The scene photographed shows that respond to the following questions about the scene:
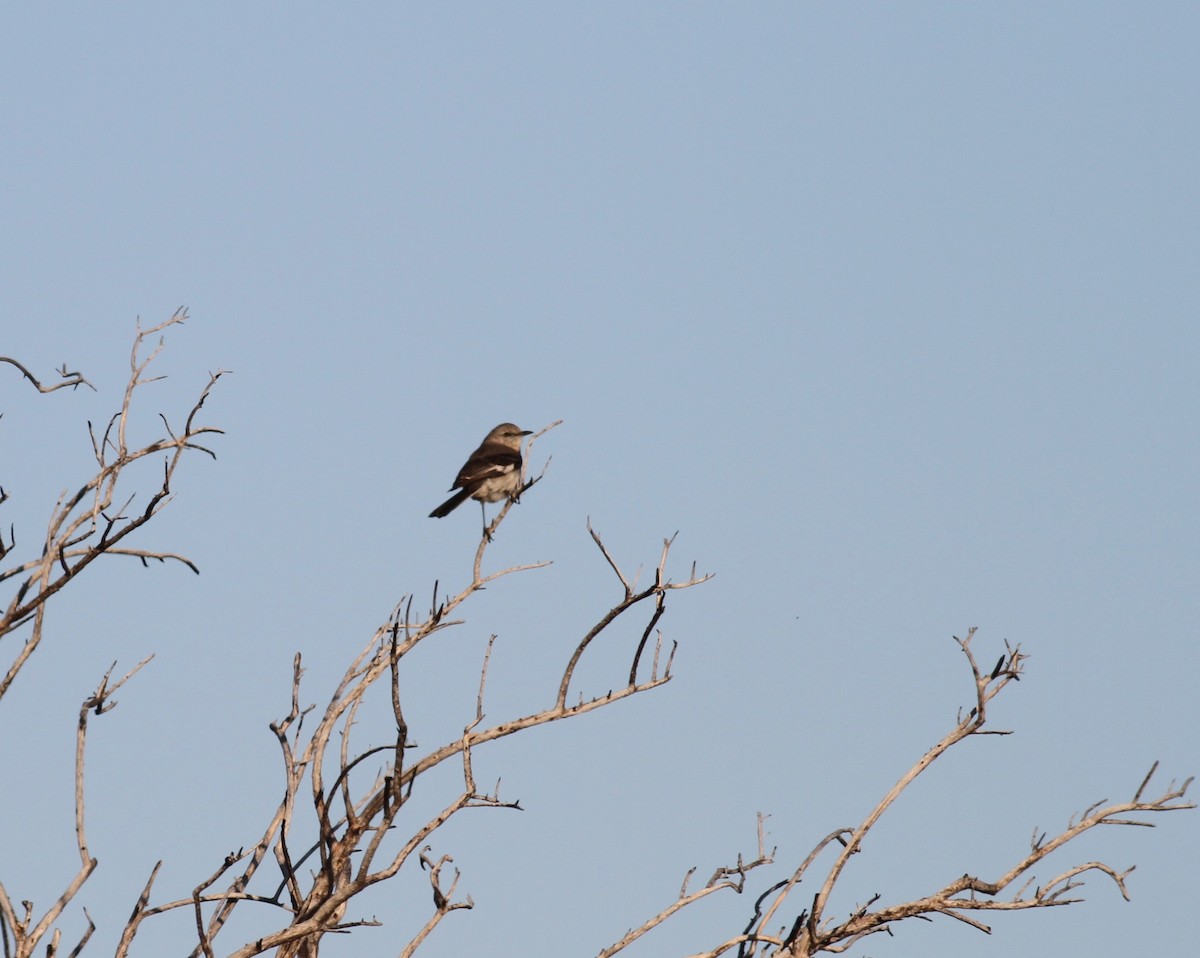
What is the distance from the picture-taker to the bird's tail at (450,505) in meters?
17.2

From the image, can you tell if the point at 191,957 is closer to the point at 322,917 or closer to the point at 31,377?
the point at 322,917

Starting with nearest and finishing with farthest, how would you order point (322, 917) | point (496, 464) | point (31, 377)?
1. point (322, 917)
2. point (31, 377)
3. point (496, 464)

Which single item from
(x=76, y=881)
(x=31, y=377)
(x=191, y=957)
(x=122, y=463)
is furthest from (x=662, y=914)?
(x=31, y=377)

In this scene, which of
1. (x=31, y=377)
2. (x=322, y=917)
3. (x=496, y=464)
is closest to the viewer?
(x=322, y=917)

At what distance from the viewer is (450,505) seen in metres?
17.4

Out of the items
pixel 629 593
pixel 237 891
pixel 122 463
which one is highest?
pixel 122 463

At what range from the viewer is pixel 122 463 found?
9766mm

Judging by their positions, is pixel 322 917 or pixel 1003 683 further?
pixel 1003 683

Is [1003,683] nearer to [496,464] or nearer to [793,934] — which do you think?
[793,934]

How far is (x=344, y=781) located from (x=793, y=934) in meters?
2.73

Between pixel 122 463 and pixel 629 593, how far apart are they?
120 inches

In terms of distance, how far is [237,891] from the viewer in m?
9.70

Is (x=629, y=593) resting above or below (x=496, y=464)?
below

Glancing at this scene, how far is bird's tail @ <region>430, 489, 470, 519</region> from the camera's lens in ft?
56.5
